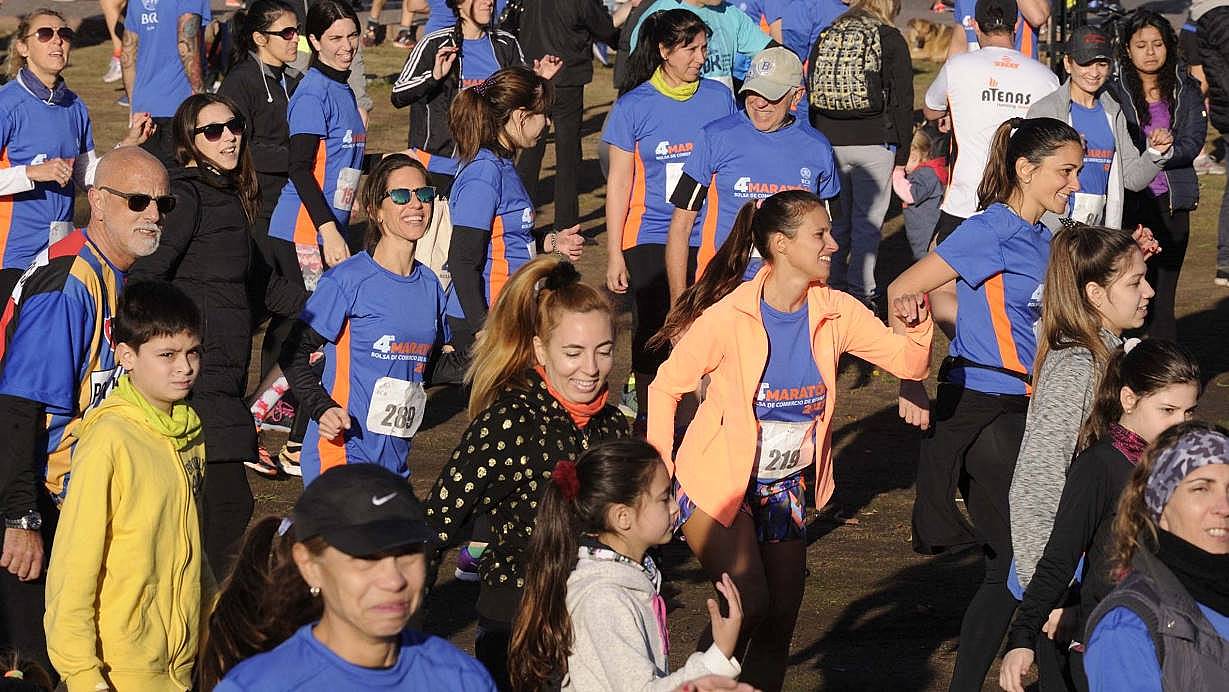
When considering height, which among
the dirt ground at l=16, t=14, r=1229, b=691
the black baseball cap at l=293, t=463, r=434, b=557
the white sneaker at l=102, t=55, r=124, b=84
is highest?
the black baseball cap at l=293, t=463, r=434, b=557

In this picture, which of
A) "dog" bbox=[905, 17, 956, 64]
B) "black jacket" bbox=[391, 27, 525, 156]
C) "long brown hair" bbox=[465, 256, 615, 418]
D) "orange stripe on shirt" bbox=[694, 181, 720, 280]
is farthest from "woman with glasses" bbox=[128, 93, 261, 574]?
"dog" bbox=[905, 17, 956, 64]

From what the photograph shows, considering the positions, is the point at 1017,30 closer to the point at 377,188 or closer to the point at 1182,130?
the point at 1182,130

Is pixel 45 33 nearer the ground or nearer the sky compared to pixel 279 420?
nearer the sky

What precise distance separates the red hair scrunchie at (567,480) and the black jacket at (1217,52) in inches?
349

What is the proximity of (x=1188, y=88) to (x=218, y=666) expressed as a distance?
794cm

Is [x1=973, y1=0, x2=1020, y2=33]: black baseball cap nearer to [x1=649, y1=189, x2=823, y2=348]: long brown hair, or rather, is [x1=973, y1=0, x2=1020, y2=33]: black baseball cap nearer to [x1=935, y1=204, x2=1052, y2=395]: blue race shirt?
[x1=935, y1=204, x2=1052, y2=395]: blue race shirt

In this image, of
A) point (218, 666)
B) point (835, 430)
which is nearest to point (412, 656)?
point (218, 666)

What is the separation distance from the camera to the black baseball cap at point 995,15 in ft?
31.7

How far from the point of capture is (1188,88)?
1012 centimetres

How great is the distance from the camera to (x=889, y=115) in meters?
11.5

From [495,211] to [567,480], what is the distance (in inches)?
154

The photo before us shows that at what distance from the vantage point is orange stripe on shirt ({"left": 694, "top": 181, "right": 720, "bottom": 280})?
8.38 metres

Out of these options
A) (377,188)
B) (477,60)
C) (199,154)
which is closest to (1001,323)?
(377,188)

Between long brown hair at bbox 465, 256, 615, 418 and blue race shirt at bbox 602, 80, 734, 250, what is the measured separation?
3.73 m
